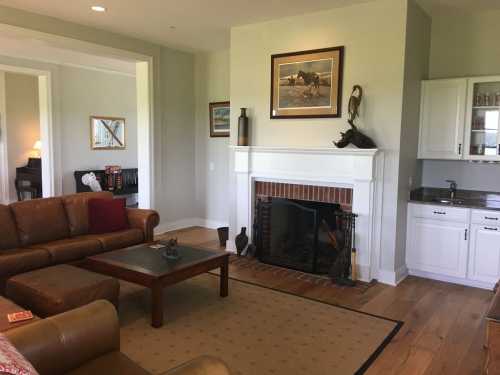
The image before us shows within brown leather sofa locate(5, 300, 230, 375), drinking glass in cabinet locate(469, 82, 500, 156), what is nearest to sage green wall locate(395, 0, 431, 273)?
drinking glass in cabinet locate(469, 82, 500, 156)

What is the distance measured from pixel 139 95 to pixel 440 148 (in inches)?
158

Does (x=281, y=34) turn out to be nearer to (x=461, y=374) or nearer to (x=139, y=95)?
(x=139, y=95)

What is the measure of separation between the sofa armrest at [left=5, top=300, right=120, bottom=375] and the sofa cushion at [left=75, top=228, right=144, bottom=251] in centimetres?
223

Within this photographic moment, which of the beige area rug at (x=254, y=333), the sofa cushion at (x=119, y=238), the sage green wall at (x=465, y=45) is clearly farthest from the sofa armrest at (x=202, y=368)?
the sage green wall at (x=465, y=45)

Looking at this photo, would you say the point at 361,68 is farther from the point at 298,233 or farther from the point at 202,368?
the point at 202,368

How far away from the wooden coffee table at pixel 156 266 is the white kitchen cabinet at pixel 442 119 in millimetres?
2544

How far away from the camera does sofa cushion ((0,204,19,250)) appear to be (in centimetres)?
385

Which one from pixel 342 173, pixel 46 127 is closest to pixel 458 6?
pixel 342 173

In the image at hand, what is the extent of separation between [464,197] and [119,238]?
3632 mm

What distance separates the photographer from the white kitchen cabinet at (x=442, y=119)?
442 centimetres

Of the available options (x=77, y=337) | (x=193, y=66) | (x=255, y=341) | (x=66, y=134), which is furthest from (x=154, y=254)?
(x=66, y=134)

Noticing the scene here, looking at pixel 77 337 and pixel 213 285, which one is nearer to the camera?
pixel 77 337

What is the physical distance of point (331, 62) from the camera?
4.50 metres

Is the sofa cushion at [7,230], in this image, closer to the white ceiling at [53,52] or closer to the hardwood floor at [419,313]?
the white ceiling at [53,52]
